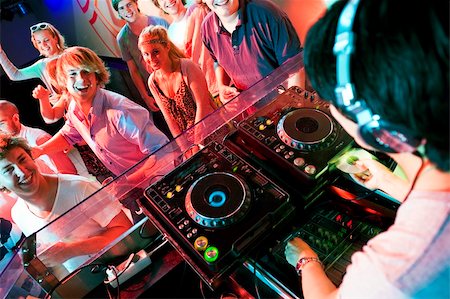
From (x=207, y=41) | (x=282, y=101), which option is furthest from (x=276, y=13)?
(x=282, y=101)

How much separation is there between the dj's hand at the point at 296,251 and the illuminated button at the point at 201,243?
212mm

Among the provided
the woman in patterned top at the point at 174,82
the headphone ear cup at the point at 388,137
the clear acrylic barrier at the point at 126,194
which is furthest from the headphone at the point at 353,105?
the woman in patterned top at the point at 174,82

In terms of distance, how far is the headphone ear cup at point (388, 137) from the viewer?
588 millimetres

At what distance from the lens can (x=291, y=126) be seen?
3.66 ft

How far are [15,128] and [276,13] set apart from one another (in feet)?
3.65

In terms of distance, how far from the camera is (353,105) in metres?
0.62

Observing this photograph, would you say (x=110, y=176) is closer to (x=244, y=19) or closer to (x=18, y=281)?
(x=18, y=281)

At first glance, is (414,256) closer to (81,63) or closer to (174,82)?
(174,82)

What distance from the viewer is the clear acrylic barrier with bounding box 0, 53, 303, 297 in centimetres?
111

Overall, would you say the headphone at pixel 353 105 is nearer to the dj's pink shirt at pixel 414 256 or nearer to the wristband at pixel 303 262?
the dj's pink shirt at pixel 414 256

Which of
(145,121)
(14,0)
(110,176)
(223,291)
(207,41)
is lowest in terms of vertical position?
(223,291)

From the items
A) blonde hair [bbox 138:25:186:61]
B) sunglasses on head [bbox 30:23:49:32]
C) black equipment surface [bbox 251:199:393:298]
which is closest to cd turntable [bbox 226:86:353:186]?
black equipment surface [bbox 251:199:393:298]

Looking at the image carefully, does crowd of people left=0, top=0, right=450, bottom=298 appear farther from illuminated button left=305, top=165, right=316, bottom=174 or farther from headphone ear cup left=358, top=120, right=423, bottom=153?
illuminated button left=305, top=165, right=316, bottom=174

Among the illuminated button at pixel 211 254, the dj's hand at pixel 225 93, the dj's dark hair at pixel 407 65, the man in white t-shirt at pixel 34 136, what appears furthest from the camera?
the dj's hand at pixel 225 93
